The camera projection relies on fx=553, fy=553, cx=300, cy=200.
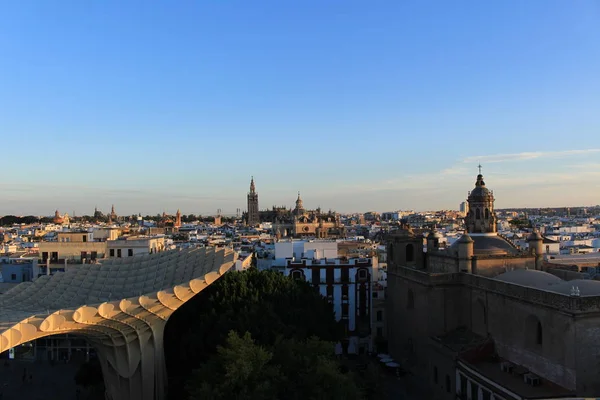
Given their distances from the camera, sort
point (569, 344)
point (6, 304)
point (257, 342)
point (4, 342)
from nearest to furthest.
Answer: point (4, 342) → point (569, 344) → point (257, 342) → point (6, 304)

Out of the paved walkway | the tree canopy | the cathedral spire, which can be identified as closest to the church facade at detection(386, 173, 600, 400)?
the tree canopy

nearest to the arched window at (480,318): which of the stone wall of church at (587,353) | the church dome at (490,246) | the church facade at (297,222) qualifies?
the church dome at (490,246)

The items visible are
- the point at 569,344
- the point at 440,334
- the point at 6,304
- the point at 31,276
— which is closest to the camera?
the point at 569,344

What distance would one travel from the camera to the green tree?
18.3 m

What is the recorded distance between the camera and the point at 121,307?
70.8ft

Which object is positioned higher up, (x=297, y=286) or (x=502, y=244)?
(x=502, y=244)

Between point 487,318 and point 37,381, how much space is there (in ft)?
90.1

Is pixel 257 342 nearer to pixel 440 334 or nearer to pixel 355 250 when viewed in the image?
pixel 440 334

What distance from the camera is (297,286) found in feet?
96.8

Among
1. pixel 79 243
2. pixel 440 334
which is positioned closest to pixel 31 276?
pixel 79 243

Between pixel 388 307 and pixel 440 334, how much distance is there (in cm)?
808

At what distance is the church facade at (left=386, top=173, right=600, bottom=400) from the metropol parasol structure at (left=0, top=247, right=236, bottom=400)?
11812 millimetres

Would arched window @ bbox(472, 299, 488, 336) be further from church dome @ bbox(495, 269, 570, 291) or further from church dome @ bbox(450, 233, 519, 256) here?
church dome @ bbox(450, 233, 519, 256)

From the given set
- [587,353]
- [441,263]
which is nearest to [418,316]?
[441,263]
